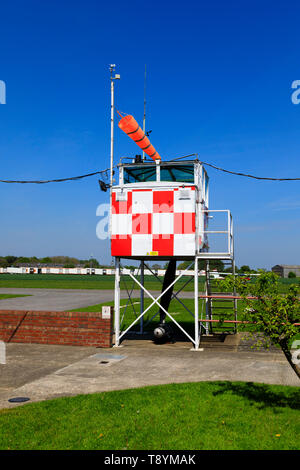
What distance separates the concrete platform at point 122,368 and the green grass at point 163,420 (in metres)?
0.88

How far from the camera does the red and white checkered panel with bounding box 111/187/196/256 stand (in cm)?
1383

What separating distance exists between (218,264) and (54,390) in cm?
1202

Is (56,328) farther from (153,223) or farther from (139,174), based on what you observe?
(139,174)

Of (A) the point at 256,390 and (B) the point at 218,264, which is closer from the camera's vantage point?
(A) the point at 256,390

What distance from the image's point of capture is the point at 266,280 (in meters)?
7.04

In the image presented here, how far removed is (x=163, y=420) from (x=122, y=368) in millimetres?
4222

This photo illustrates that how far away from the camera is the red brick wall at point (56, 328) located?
13836 millimetres

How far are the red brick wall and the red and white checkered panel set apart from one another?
263cm

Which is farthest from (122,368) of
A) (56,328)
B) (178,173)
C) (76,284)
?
(76,284)

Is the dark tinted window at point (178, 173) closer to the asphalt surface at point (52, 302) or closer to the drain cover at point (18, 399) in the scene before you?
the drain cover at point (18, 399)

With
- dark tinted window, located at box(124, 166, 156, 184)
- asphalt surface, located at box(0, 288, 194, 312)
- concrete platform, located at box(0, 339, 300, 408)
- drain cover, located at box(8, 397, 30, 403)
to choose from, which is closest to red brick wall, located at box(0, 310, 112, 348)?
concrete platform, located at box(0, 339, 300, 408)

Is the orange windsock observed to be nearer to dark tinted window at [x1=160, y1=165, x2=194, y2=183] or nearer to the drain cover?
dark tinted window at [x1=160, y1=165, x2=194, y2=183]
